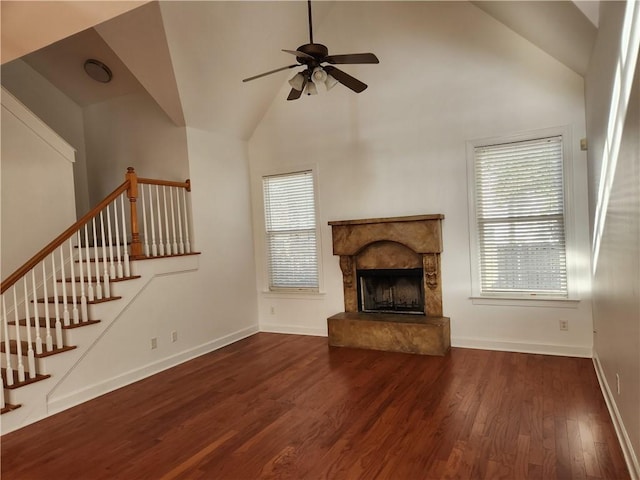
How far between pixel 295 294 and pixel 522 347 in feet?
9.36

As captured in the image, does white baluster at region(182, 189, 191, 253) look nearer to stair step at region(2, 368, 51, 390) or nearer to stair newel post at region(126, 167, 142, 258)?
stair newel post at region(126, 167, 142, 258)

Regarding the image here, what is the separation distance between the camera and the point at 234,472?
2445 millimetres

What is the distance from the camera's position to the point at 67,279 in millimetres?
4320

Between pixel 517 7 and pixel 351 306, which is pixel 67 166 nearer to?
pixel 351 306

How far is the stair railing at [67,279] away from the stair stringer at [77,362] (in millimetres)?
80

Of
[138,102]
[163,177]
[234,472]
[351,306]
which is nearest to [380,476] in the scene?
[234,472]

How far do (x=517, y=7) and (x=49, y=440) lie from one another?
5095mm

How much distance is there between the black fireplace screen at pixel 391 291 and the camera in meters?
4.99

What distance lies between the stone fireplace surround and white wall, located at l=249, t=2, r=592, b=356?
18 centimetres

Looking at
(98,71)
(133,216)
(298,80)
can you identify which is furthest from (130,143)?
(298,80)

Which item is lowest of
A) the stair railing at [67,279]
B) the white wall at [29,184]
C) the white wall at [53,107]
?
the stair railing at [67,279]

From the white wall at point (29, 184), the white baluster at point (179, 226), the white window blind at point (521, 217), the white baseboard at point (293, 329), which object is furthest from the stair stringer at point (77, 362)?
the white window blind at point (521, 217)

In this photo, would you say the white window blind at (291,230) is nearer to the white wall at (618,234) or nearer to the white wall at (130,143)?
the white wall at (130,143)

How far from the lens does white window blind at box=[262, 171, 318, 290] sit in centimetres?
559
